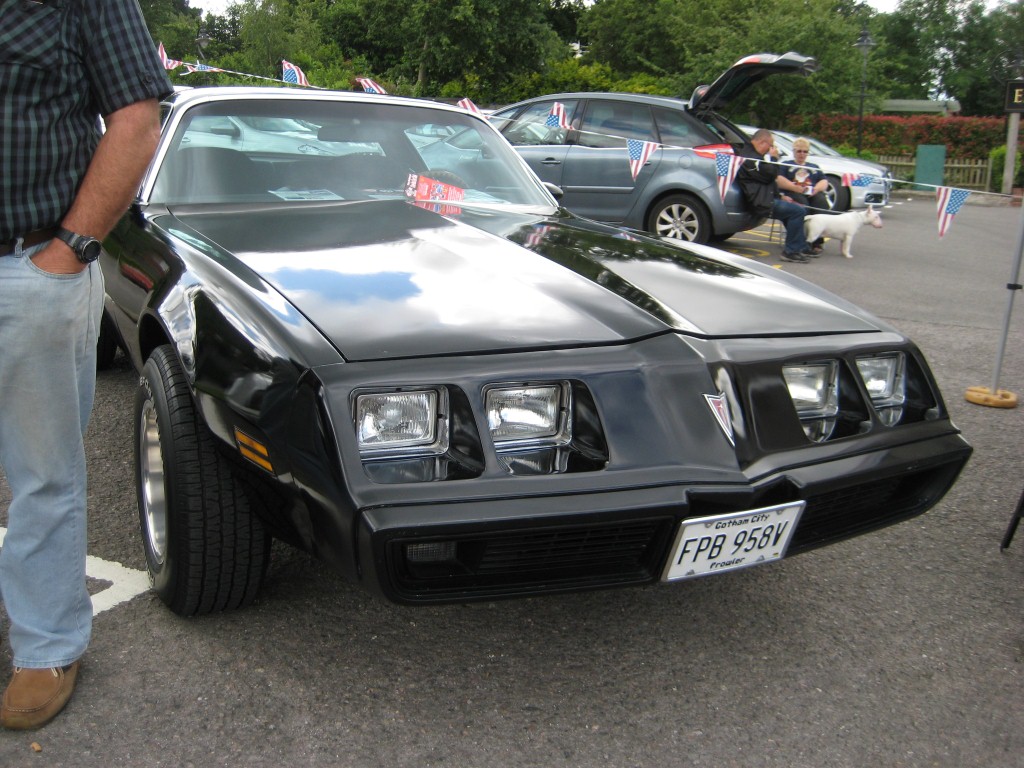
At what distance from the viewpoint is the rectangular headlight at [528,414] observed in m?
2.03

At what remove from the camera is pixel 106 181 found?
1.90 metres

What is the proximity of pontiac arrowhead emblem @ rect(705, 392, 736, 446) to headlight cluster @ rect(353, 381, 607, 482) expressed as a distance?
28 cm

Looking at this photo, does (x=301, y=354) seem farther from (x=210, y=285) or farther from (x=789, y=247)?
(x=789, y=247)

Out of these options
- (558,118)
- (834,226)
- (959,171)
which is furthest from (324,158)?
(959,171)

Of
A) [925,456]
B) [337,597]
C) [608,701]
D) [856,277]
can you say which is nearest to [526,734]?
[608,701]

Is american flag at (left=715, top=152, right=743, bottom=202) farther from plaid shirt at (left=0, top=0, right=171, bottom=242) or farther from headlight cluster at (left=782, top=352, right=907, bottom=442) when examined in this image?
plaid shirt at (left=0, top=0, right=171, bottom=242)

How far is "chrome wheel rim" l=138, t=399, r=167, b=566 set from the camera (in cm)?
255

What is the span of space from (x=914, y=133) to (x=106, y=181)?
29441mm

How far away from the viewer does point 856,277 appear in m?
9.20

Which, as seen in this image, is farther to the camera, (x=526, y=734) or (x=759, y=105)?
(x=759, y=105)

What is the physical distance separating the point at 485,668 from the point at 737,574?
936 millimetres

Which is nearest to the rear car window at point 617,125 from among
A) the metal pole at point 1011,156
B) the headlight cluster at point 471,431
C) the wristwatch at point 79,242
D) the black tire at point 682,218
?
the black tire at point 682,218

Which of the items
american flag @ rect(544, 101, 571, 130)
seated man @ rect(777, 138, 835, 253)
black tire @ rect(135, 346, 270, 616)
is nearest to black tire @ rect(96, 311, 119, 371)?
black tire @ rect(135, 346, 270, 616)

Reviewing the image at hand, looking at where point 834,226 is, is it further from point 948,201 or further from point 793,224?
point 948,201
